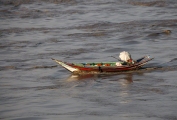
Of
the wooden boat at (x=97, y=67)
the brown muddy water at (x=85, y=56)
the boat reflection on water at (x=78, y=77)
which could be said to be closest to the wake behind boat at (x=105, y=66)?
the wooden boat at (x=97, y=67)

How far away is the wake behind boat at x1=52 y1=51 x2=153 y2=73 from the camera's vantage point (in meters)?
28.5

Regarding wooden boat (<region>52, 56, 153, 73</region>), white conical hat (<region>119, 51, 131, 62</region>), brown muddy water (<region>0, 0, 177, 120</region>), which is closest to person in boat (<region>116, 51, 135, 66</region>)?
white conical hat (<region>119, 51, 131, 62</region>)

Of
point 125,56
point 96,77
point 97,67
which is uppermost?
point 125,56

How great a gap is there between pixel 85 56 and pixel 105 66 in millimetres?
4530

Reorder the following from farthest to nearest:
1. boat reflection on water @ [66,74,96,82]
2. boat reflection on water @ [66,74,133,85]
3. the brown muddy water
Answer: boat reflection on water @ [66,74,96,82] → boat reflection on water @ [66,74,133,85] → the brown muddy water

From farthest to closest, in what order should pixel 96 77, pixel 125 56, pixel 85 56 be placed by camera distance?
1. pixel 85 56
2. pixel 125 56
3. pixel 96 77

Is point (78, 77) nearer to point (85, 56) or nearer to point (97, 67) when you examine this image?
point (97, 67)

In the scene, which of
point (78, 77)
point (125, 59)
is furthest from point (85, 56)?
point (125, 59)

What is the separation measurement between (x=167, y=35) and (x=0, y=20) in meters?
17.1

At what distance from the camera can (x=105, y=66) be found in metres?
28.5

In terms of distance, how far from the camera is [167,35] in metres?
38.2

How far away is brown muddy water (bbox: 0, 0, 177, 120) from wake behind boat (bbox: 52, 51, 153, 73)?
1.40 feet

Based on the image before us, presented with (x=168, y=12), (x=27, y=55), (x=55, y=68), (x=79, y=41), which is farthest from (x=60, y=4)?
(x=55, y=68)

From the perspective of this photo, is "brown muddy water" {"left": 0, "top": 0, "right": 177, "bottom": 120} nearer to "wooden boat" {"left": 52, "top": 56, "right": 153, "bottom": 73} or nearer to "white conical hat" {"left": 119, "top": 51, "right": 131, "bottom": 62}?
"wooden boat" {"left": 52, "top": 56, "right": 153, "bottom": 73}
